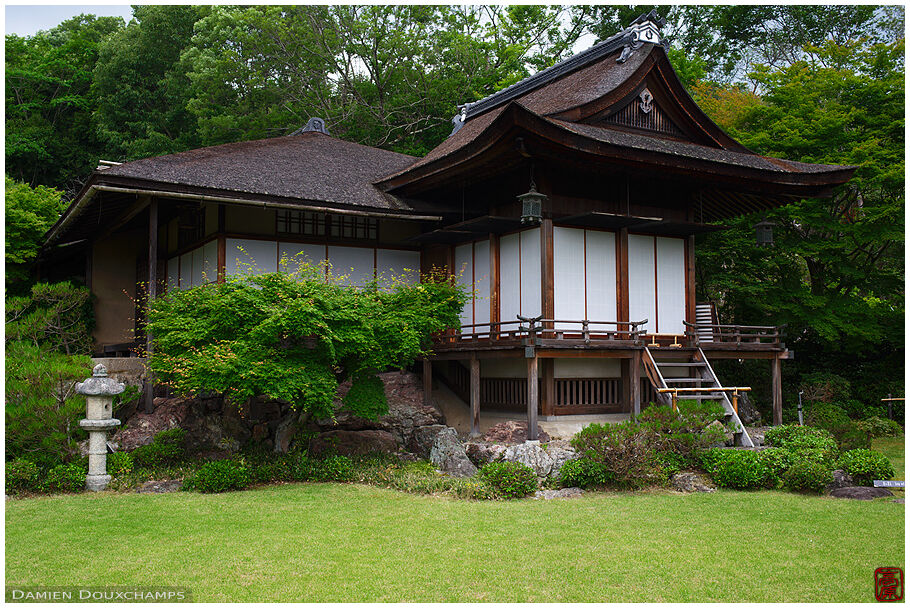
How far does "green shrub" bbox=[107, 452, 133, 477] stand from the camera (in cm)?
1312

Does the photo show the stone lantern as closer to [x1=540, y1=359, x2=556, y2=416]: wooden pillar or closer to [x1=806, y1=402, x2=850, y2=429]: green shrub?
[x1=540, y1=359, x2=556, y2=416]: wooden pillar

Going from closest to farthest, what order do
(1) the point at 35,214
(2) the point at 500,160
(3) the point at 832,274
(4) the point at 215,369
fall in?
1. (4) the point at 215,369
2. (2) the point at 500,160
3. (1) the point at 35,214
4. (3) the point at 832,274

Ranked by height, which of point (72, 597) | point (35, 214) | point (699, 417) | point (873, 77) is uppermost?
point (873, 77)

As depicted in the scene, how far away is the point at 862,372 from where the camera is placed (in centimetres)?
2369

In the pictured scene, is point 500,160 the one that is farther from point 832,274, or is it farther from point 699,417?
point 832,274

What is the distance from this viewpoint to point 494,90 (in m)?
31.8

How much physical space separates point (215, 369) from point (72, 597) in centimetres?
556

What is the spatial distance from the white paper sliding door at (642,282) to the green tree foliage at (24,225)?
635 inches

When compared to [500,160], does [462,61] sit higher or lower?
higher

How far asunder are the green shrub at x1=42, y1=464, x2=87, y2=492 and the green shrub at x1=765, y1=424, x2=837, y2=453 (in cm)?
1194

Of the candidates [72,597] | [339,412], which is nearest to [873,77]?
[339,412]

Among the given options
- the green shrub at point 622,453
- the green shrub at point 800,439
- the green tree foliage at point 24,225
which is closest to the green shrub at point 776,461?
the green shrub at point 800,439

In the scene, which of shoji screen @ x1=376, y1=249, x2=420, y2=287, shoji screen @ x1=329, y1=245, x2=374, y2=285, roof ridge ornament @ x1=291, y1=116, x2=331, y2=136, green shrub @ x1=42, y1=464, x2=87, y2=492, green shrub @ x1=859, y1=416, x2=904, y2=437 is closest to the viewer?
green shrub @ x1=42, y1=464, x2=87, y2=492

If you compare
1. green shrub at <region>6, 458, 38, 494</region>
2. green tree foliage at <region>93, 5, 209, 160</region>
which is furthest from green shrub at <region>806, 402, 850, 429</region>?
green tree foliage at <region>93, 5, 209, 160</region>
